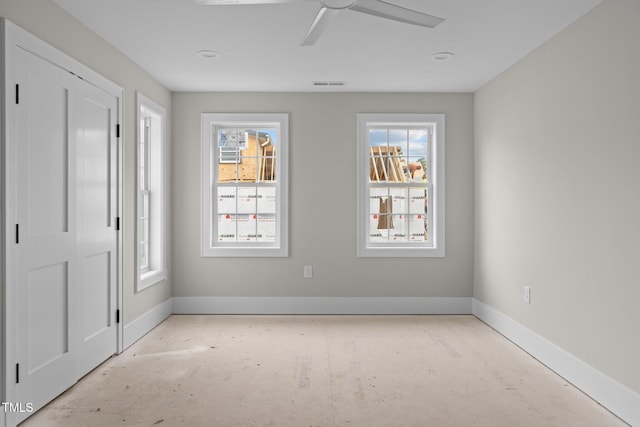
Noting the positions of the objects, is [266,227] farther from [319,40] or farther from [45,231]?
[45,231]

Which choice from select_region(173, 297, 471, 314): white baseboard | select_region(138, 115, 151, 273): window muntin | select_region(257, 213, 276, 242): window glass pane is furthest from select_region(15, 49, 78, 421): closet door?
select_region(257, 213, 276, 242): window glass pane

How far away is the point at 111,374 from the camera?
334cm

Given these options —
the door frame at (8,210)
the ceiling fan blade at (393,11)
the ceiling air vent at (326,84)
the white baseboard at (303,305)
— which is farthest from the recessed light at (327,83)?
the door frame at (8,210)

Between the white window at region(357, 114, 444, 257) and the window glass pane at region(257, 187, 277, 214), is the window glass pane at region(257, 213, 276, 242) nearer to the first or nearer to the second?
the window glass pane at region(257, 187, 277, 214)

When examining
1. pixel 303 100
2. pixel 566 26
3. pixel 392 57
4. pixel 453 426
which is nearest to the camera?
pixel 453 426

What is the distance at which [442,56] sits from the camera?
3941mm

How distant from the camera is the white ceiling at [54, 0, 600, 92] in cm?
299

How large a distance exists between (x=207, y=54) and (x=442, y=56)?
2.03 meters

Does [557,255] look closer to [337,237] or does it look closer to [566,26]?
[566,26]

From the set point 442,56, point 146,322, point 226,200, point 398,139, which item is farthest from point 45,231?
point 398,139

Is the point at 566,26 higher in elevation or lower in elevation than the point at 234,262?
higher

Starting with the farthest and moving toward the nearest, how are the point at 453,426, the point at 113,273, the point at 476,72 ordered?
the point at 476,72 < the point at 113,273 < the point at 453,426

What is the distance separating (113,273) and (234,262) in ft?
5.43

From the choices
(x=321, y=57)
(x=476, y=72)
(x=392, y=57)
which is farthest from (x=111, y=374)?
(x=476, y=72)
